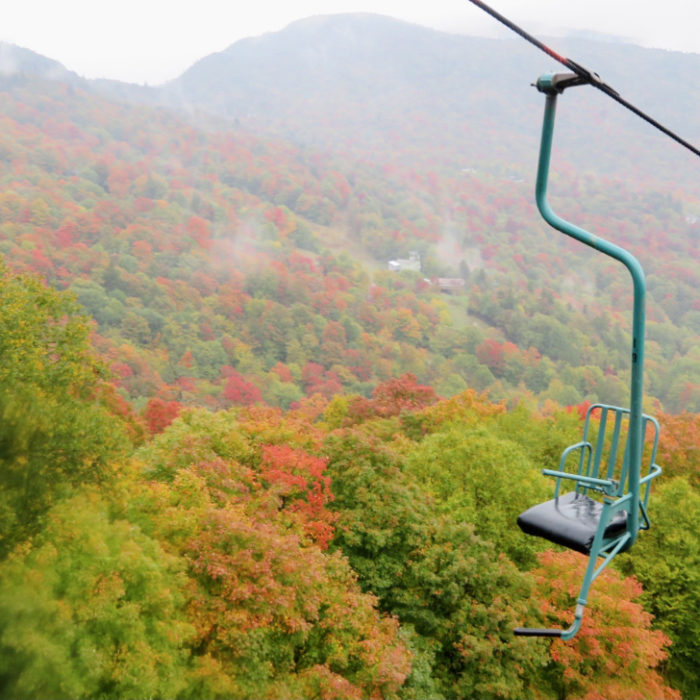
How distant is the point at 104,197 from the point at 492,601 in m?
133

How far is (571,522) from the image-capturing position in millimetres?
4832

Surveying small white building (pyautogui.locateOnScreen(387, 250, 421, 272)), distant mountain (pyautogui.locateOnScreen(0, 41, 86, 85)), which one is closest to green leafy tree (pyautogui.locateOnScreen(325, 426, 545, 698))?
small white building (pyautogui.locateOnScreen(387, 250, 421, 272))

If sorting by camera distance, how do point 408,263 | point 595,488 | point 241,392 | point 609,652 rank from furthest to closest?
point 408,263, point 241,392, point 609,652, point 595,488

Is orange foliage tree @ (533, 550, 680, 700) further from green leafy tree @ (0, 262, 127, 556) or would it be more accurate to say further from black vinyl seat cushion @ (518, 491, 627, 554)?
green leafy tree @ (0, 262, 127, 556)

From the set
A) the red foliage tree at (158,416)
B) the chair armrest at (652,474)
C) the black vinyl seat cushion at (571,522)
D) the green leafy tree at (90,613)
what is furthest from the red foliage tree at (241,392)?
the chair armrest at (652,474)

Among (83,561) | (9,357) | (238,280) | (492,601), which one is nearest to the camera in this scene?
(83,561)

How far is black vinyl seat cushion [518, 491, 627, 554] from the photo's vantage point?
4703 millimetres

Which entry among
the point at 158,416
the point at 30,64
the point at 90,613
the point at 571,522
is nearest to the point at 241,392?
the point at 158,416

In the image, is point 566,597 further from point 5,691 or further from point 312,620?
point 5,691

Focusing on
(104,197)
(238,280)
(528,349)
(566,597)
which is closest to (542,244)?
(528,349)

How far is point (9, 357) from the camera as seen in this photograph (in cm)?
1309

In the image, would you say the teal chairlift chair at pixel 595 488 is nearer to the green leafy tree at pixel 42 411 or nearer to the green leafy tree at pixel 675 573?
the green leafy tree at pixel 42 411

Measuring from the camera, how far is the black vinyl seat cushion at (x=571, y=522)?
470 cm

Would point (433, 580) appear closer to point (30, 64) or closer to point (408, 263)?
point (408, 263)
